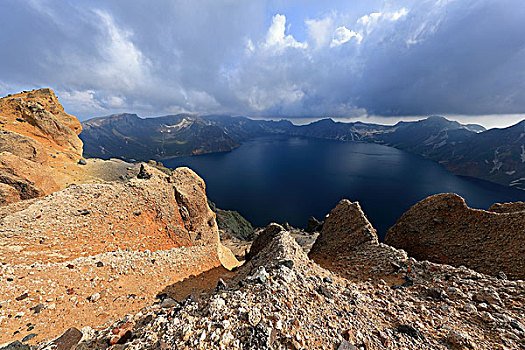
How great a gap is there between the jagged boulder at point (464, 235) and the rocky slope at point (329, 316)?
361 cm

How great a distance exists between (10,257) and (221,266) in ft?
42.0

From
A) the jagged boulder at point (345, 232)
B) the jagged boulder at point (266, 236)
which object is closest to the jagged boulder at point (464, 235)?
the jagged boulder at point (345, 232)

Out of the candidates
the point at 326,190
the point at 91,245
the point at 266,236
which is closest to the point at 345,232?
the point at 266,236

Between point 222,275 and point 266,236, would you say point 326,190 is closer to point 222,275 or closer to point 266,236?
point 266,236

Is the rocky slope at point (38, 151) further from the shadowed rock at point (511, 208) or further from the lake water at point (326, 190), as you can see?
the lake water at point (326, 190)

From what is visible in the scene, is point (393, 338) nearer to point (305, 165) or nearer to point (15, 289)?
point (15, 289)

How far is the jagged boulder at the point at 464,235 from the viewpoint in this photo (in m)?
10.5

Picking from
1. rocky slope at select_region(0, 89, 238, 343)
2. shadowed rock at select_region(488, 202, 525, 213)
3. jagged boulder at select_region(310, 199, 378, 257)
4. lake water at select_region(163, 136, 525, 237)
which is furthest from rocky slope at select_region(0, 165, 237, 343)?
lake water at select_region(163, 136, 525, 237)

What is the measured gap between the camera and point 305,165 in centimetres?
17150

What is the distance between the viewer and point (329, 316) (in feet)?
19.0

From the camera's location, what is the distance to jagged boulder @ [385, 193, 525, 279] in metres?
10.5

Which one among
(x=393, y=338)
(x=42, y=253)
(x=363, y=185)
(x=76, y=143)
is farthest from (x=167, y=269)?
(x=363, y=185)

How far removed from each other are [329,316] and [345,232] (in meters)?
10.3

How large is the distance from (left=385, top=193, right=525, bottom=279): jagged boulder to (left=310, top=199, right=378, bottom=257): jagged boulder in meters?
3.83
